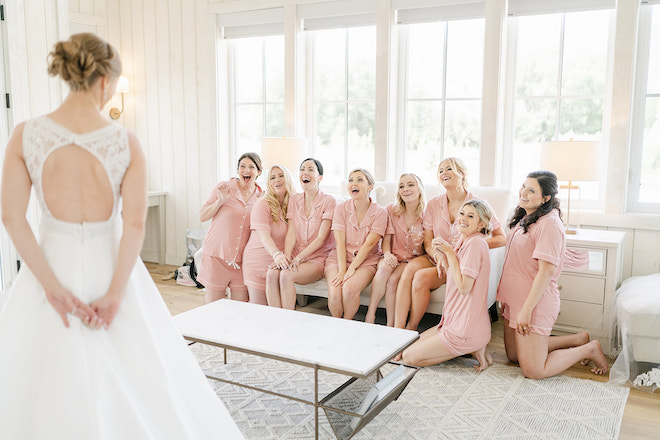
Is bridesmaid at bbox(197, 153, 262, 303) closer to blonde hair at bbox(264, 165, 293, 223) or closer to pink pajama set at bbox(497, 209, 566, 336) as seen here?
blonde hair at bbox(264, 165, 293, 223)

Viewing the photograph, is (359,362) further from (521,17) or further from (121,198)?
(521,17)

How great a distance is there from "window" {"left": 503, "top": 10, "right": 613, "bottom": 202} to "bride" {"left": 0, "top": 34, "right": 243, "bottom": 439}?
3.45 m

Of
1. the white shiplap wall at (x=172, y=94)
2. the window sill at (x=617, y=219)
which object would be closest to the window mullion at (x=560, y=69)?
the window sill at (x=617, y=219)


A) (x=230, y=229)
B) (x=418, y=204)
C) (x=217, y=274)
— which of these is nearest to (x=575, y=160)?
(x=418, y=204)

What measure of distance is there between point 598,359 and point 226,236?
93.1 inches

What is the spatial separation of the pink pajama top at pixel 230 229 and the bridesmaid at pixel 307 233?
293 millimetres

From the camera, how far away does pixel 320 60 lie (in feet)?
16.8

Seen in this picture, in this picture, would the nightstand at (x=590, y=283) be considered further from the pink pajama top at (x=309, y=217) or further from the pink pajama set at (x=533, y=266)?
the pink pajama top at (x=309, y=217)

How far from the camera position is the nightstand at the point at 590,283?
3510 millimetres

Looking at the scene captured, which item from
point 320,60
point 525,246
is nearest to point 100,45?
point 525,246

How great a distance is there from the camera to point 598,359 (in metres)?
3.15

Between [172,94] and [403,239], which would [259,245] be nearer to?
[403,239]

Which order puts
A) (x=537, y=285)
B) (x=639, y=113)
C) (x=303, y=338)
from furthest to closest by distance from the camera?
(x=639, y=113) < (x=537, y=285) < (x=303, y=338)

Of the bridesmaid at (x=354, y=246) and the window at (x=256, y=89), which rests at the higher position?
the window at (x=256, y=89)
